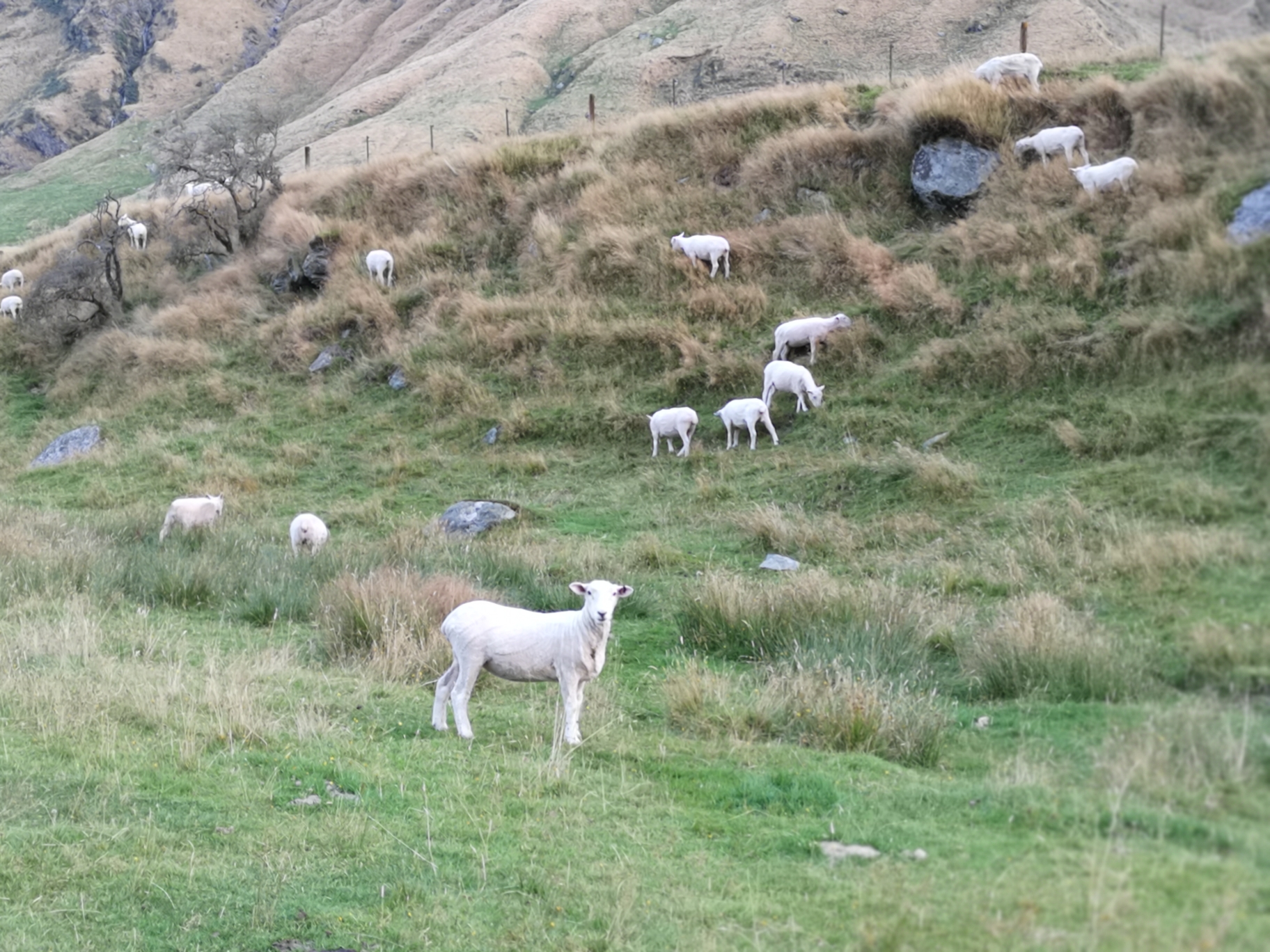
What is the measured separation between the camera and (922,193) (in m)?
22.0

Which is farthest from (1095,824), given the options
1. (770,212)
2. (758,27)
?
(758,27)

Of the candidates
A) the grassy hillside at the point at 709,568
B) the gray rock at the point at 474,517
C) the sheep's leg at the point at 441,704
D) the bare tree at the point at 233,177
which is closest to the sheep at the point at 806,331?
the grassy hillside at the point at 709,568

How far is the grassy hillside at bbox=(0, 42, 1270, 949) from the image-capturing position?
75.5 inches

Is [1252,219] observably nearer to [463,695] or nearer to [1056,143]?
[463,695]

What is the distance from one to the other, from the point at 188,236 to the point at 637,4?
58.8m

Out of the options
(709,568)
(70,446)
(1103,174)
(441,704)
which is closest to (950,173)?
(1103,174)

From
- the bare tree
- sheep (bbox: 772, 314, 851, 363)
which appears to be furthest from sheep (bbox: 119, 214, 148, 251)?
sheep (bbox: 772, 314, 851, 363)

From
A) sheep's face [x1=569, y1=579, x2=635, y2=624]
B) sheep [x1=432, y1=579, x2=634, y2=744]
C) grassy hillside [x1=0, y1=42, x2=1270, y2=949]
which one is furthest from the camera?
sheep [x1=432, y1=579, x2=634, y2=744]

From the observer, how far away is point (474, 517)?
16.0 m

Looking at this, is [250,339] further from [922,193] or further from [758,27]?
[758,27]

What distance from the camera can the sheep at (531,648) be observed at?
7.22 m

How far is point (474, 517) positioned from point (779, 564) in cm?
522

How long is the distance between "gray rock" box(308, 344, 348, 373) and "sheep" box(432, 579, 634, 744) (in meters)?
19.1

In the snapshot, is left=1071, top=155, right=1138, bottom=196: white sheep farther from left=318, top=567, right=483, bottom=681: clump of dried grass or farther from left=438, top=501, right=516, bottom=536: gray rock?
left=438, top=501, right=516, bottom=536: gray rock
